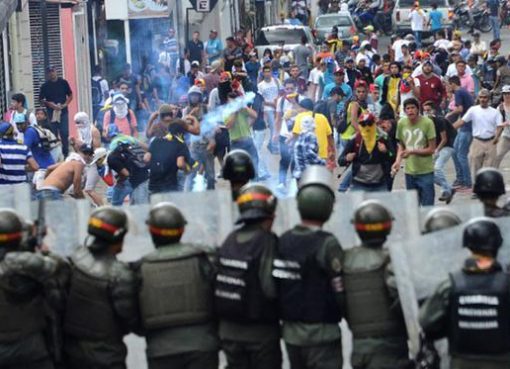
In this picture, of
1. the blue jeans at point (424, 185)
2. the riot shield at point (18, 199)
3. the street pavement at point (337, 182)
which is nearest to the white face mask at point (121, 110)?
the street pavement at point (337, 182)

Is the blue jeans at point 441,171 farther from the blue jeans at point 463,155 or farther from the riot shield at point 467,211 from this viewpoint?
the riot shield at point 467,211

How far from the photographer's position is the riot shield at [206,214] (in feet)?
34.0

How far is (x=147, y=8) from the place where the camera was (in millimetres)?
35969

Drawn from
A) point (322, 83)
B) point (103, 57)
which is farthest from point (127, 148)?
point (103, 57)

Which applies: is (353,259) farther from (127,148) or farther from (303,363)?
(127,148)

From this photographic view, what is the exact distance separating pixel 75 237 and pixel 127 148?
7.42m

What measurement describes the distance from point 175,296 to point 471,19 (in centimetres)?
4229

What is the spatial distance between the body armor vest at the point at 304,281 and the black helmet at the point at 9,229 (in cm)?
140

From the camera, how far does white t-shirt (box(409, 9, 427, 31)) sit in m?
45.5

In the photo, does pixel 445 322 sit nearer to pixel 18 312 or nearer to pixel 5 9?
pixel 18 312

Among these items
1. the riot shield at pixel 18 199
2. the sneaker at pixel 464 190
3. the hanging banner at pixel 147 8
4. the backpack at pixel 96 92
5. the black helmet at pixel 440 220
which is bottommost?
the sneaker at pixel 464 190

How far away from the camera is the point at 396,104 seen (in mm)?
26797

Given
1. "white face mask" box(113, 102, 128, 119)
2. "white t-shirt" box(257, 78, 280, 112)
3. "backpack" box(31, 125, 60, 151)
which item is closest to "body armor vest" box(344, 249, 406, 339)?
"backpack" box(31, 125, 60, 151)

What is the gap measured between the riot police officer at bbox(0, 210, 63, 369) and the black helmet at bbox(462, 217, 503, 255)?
223 centimetres
